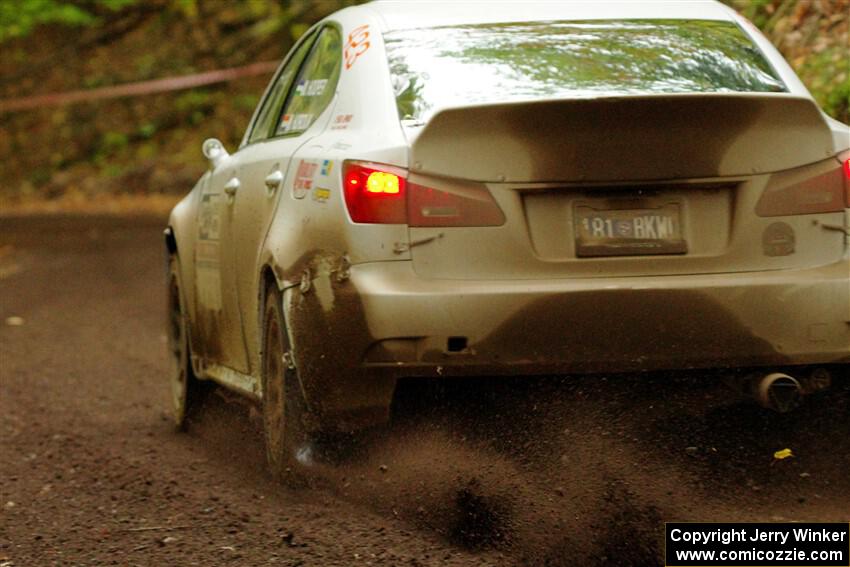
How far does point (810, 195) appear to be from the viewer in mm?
5293

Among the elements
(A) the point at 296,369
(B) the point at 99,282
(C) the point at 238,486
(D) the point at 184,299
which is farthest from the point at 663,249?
(B) the point at 99,282

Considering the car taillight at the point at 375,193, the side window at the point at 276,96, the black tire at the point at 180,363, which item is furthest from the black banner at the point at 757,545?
the black tire at the point at 180,363

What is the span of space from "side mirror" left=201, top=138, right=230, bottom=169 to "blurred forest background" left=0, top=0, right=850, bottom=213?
60.3ft

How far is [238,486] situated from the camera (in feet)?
20.6

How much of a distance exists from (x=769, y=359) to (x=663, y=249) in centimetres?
48

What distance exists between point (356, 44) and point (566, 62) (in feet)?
2.65

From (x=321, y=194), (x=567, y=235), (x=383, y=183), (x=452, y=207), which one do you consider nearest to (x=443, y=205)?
(x=452, y=207)

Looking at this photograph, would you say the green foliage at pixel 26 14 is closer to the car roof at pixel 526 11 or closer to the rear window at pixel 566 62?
the car roof at pixel 526 11

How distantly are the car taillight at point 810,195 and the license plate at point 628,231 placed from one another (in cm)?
28

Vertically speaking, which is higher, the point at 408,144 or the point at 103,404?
the point at 408,144

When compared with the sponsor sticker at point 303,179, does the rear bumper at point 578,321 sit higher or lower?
lower

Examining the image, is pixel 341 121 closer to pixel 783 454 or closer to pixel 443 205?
pixel 443 205

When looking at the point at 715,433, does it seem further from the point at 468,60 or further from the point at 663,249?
the point at 468,60

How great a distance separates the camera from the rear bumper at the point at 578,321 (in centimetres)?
507
